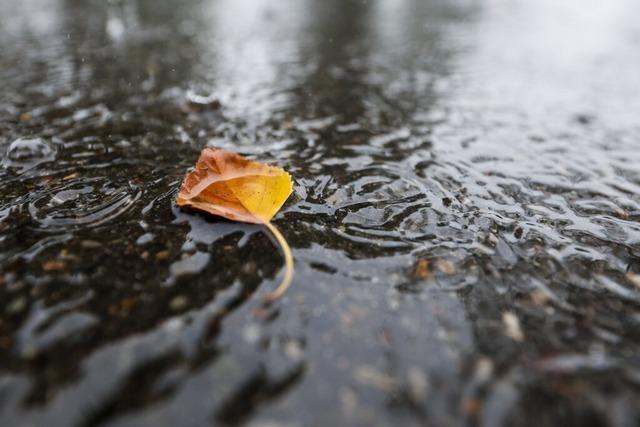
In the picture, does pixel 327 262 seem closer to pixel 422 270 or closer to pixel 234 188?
pixel 422 270

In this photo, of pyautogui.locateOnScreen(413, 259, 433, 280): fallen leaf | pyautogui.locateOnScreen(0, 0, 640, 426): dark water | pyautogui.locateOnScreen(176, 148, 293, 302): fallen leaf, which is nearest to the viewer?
pyautogui.locateOnScreen(0, 0, 640, 426): dark water

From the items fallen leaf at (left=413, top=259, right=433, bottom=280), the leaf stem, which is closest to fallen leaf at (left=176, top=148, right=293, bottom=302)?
the leaf stem

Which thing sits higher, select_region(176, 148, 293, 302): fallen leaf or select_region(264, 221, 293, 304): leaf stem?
select_region(176, 148, 293, 302): fallen leaf

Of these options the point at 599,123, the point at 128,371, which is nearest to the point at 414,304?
the point at 128,371

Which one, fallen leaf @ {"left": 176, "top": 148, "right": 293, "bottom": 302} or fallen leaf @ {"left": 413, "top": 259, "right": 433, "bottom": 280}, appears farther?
fallen leaf @ {"left": 176, "top": 148, "right": 293, "bottom": 302}

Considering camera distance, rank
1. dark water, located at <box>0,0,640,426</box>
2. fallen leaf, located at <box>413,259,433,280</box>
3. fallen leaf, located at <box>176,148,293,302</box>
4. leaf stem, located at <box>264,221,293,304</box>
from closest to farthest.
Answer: dark water, located at <box>0,0,640,426</box>
leaf stem, located at <box>264,221,293,304</box>
fallen leaf, located at <box>413,259,433,280</box>
fallen leaf, located at <box>176,148,293,302</box>

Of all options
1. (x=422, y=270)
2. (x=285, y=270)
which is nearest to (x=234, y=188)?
(x=285, y=270)

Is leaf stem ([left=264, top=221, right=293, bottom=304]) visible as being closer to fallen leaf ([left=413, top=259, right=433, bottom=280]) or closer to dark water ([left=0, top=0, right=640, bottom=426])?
dark water ([left=0, top=0, right=640, bottom=426])
